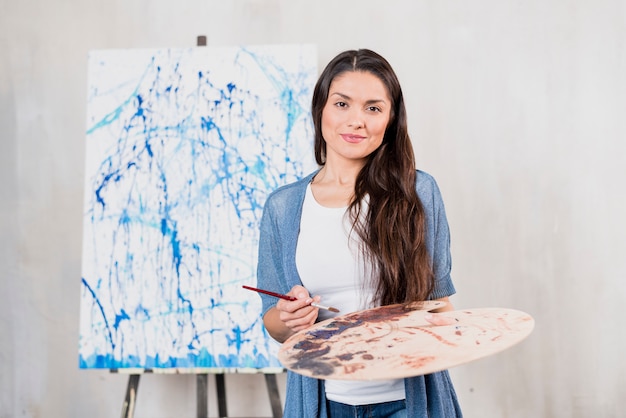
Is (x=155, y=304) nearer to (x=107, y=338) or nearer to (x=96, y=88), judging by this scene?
(x=107, y=338)

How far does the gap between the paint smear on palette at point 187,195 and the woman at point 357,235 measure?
3.34 ft

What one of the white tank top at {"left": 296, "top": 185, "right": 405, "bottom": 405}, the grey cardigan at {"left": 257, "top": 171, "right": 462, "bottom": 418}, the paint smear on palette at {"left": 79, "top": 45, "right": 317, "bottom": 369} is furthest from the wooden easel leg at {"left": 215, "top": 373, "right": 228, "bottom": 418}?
the white tank top at {"left": 296, "top": 185, "right": 405, "bottom": 405}

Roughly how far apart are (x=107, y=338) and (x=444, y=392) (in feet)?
5.17

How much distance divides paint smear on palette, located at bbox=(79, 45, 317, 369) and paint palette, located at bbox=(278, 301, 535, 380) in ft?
4.26

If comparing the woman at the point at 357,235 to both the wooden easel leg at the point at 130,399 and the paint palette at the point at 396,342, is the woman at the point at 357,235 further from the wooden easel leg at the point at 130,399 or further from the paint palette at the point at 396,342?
the wooden easel leg at the point at 130,399

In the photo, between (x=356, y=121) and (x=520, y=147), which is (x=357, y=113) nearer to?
(x=356, y=121)

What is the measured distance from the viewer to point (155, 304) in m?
2.58

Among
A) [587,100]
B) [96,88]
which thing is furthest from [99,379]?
[587,100]

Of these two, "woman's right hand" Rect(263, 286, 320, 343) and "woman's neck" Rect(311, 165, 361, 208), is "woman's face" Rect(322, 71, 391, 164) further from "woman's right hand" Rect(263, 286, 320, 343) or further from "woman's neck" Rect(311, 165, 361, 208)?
"woman's right hand" Rect(263, 286, 320, 343)

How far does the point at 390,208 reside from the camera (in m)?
1.46

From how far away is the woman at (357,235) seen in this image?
4.56ft

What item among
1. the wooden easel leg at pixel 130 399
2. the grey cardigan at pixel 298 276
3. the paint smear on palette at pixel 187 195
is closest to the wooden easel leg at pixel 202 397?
the paint smear on palette at pixel 187 195

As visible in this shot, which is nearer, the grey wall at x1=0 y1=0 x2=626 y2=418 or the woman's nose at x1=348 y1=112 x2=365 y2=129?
the woman's nose at x1=348 y1=112 x2=365 y2=129

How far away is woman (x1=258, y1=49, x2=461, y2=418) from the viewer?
1390 mm
